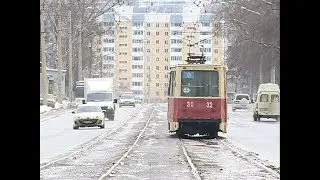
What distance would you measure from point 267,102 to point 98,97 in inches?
422

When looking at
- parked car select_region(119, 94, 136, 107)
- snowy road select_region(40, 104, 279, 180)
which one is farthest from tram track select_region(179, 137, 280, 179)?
parked car select_region(119, 94, 136, 107)

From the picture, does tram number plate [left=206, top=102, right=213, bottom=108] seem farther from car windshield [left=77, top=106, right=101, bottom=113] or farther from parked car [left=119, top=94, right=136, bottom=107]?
parked car [left=119, top=94, right=136, bottom=107]

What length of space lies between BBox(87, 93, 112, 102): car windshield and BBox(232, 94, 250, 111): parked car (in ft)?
61.6

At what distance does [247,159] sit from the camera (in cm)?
1684

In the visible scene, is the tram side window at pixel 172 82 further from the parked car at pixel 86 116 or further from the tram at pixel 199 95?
the parked car at pixel 86 116

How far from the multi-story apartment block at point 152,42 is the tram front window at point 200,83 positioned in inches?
675

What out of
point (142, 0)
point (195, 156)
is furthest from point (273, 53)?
point (195, 156)

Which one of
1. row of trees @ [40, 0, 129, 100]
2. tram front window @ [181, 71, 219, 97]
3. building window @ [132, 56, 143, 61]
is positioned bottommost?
tram front window @ [181, 71, 219, 97]

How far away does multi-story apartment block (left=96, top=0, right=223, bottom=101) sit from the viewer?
47.1 m

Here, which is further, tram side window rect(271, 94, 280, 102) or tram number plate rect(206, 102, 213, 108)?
tram side window rect(271, 94, 280, 102)

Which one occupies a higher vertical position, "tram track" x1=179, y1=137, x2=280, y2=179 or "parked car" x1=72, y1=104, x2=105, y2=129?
"parked car" x1=72, y1=104, x2=105, y2=129

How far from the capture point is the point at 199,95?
949 inches

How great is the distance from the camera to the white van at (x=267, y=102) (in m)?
40.6

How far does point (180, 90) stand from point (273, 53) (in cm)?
2047
